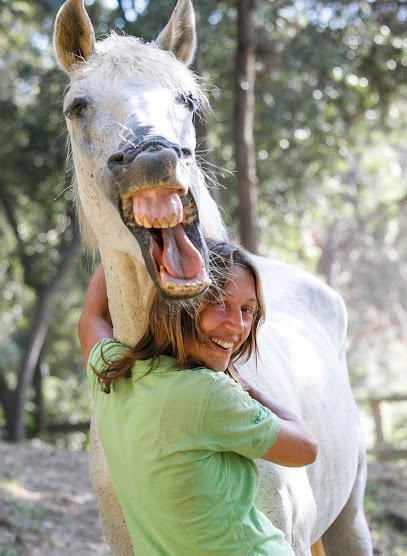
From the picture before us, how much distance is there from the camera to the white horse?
6.42 feet

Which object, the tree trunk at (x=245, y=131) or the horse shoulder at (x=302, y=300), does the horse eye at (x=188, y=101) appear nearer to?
the horse shoulder at (x=302, y=300)

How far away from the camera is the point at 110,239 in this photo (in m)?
2.32

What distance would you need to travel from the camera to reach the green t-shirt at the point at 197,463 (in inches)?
70.5

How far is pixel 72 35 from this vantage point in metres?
2.65

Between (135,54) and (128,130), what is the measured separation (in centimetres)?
42

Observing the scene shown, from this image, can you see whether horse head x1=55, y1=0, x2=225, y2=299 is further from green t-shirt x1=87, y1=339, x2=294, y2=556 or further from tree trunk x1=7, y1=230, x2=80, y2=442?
tree trunk x1=7, y1=230, x2=80, y2=442

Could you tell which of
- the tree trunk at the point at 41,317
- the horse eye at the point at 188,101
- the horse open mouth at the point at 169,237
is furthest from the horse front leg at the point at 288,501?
the tree trunk at the point at 41,317

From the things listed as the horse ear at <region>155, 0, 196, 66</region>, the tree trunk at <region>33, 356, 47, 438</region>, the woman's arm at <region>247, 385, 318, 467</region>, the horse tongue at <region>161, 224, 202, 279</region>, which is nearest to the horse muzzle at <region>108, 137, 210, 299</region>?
the horse tongue at <region>161, 224, 202, 279</region>

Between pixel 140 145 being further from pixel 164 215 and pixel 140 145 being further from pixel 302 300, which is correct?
pixel 302 300

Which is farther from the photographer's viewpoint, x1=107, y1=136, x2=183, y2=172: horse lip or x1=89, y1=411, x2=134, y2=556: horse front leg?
x1=89, y1=411, x2=134, y2=556: horse front leg

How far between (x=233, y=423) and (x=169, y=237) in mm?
497

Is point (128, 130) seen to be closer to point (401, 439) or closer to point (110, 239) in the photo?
point (110, 239)

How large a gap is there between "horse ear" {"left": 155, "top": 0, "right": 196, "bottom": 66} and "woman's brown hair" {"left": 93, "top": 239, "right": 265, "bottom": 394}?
110 cm

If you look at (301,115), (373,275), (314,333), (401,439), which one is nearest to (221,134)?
(301,115)
